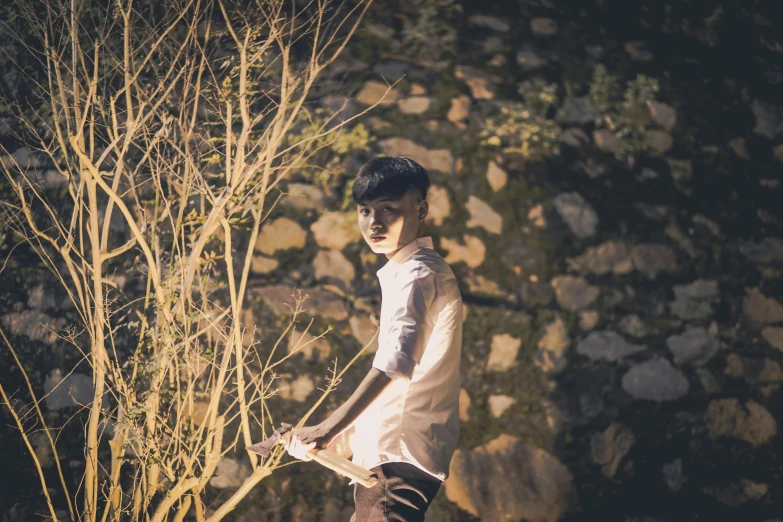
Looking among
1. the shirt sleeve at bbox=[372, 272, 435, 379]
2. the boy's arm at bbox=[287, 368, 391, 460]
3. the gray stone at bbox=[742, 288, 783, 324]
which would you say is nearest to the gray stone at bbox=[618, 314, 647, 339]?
the gray stone at bbox=[742, 288, 783, 324]

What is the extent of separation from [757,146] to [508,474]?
2187mm

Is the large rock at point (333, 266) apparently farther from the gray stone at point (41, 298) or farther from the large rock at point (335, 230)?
the gray stone at point (41, 298)

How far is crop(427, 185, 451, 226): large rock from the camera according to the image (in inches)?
132

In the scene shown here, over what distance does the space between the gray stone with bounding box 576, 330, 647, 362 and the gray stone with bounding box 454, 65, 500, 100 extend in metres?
1.32

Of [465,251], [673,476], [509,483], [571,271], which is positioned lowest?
[673,476]

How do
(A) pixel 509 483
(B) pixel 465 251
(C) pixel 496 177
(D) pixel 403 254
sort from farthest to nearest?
(C) pixel 496 177 < (B) pixel 465 251 < (A) pixel 509 483 < (D) pixel 403 254

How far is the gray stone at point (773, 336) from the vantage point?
11.0ft

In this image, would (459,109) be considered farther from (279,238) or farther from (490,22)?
(279,238)

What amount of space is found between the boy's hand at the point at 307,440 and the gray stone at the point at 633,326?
6.59ft

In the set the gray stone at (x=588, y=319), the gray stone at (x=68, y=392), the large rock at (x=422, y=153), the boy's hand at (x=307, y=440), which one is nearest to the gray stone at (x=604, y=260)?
the gray stone at (x=588, y=319)

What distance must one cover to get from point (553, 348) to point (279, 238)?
1390 mm

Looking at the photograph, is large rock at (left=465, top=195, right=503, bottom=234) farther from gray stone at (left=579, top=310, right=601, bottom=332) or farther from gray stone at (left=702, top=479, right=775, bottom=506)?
gray stone at (left=702, top=479, right=775, bottom=506)

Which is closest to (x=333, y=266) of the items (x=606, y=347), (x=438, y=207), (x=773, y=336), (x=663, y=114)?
(x=438, y=207)

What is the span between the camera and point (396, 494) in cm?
174
